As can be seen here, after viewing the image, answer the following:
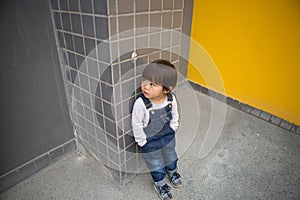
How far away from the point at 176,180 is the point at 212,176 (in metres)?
0.22

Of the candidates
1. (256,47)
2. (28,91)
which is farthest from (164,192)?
(256,47)

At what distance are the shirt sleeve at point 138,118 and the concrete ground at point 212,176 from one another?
1.13 feet

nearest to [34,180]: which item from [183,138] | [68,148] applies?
[68,148]

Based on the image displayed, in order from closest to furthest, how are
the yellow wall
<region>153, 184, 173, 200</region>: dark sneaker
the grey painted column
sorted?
1. the grey painted column
2. <region>153, 184, 173, 200</region>: dark sneaker
3. the yellow wall

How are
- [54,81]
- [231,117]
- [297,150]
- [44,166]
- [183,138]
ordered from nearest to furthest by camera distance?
[54,81]
[44,166]
[297,150]
[183,138]
[231,117]

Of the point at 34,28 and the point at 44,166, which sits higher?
the point at 34,28

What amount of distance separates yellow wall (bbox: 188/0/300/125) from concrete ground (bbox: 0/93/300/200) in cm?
32

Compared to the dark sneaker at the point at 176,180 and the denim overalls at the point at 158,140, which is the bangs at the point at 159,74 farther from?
the dark sneaker at the point at 176,180

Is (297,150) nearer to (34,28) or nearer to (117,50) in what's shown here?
(117,50)

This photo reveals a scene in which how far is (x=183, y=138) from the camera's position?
1.44 m

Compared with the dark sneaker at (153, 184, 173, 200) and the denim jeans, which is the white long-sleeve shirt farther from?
the dark sneaker at (153, 184, 173, 200)

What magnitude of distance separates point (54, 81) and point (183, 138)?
2.99 feet

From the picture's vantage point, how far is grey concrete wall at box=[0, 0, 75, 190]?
2.93 feet

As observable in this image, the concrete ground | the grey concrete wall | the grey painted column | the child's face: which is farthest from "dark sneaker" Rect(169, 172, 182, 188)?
the grey concrete wall
